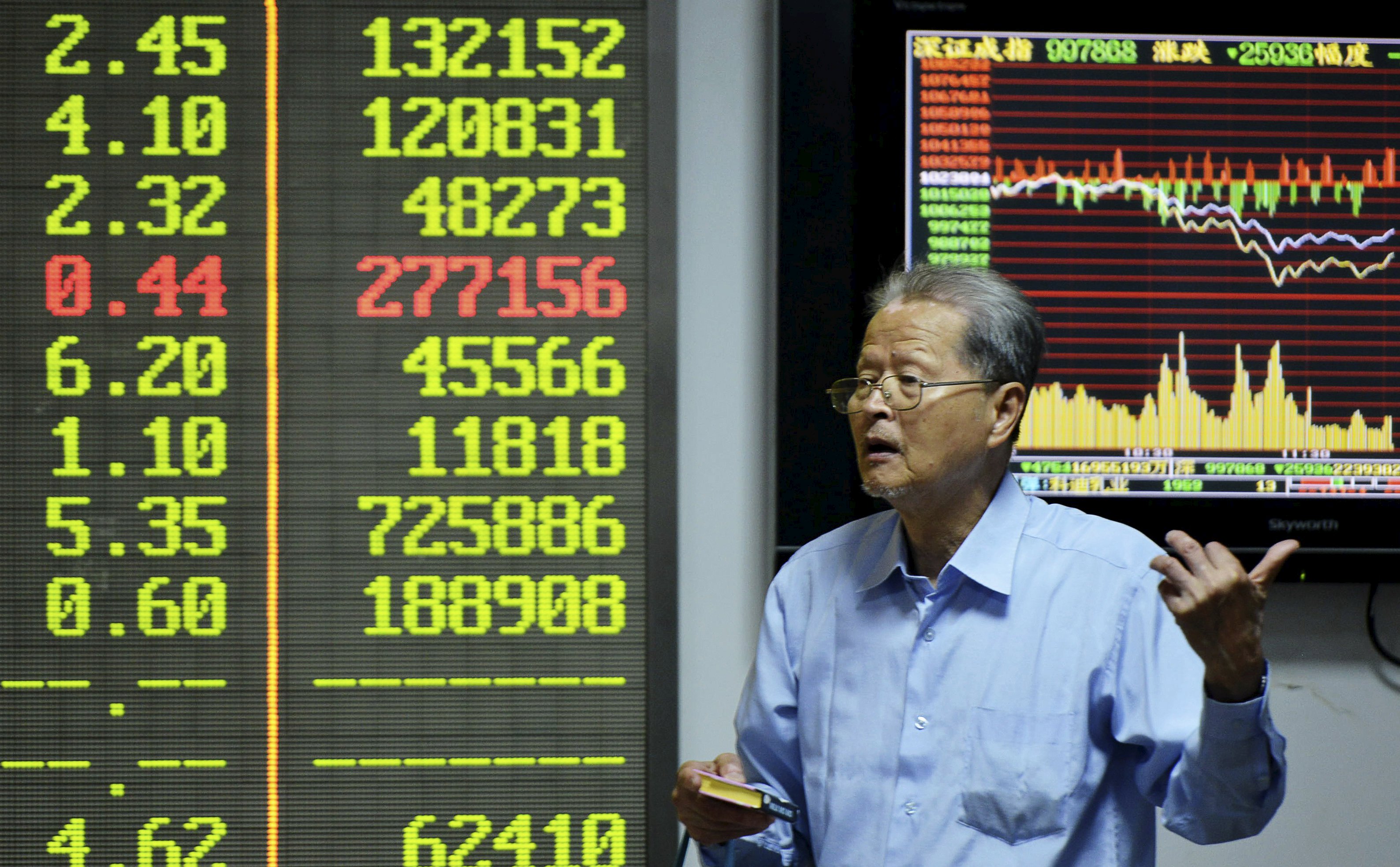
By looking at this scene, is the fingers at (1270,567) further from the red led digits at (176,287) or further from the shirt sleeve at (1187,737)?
the red led digits at (176,287)

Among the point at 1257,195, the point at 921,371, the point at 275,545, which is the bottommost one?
the point at 275,545

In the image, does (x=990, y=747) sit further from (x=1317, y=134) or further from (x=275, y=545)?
(x=1317, y=134)

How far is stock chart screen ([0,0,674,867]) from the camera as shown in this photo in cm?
168

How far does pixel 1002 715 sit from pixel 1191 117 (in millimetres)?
1173

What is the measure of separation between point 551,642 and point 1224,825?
3.32 ft

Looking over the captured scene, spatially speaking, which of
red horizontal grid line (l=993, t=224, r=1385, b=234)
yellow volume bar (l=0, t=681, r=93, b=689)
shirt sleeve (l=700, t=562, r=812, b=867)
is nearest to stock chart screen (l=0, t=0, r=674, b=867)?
yellow volume bar (l=0, t=681, r=93, b=689)

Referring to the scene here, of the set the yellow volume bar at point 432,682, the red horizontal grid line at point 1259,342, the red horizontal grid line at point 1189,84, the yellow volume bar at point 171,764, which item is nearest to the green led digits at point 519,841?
the yellow volume bar at point 432,682

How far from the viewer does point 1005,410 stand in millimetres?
1266

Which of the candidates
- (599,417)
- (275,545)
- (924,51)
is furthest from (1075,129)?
(275,545)

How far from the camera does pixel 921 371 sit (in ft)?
4.04

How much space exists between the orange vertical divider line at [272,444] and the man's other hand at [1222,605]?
52.5 inches

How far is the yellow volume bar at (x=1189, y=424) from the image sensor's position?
177 centimetres

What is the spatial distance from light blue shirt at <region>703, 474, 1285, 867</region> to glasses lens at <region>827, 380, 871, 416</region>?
0.17m

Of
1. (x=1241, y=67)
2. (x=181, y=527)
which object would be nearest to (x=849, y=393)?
(x=1241, y=67)
